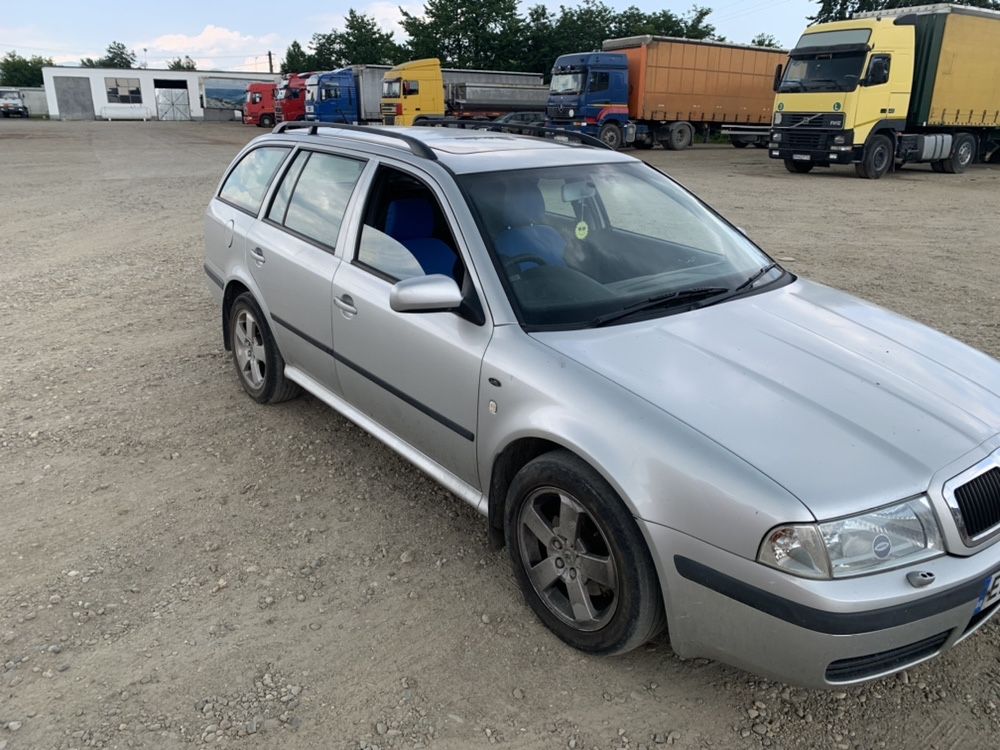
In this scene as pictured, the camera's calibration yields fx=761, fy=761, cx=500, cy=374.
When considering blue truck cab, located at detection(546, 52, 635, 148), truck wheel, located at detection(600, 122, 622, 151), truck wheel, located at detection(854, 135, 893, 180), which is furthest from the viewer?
truck wheel, located at detection(600, 122, 622, 151)

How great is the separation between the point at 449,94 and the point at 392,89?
7.86ft

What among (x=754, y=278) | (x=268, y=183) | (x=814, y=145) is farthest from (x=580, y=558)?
(x=814, y=145)

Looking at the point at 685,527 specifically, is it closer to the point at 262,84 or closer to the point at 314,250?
the point at 314,250

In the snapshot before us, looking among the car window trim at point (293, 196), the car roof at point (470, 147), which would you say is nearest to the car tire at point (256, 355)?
the car window trim at point (293, 196)

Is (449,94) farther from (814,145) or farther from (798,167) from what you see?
(814,145)

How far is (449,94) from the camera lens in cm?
3228

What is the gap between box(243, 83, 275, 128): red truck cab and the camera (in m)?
48.4

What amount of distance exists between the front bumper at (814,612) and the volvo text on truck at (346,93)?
1464 inches

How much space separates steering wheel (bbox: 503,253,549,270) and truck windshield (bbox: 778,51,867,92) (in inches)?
Result: 668

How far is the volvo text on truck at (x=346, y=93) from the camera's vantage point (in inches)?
1444

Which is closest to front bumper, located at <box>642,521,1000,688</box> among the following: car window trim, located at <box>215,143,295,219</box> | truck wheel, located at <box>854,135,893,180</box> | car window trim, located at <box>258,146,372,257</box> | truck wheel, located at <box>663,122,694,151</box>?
car window trim, located at <box>258,146,372,257</box>

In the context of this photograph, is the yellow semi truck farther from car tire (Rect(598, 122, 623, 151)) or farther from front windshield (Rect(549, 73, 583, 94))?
front windshield (Rect(549, 73, 583, 94))

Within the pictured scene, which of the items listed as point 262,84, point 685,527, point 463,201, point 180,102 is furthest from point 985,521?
point 180,102

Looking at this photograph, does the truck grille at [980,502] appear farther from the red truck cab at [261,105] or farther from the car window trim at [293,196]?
the red truck cab at [261,105]
